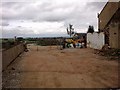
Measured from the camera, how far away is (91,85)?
45.2 feet

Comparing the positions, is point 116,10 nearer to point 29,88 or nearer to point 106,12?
point 106,12

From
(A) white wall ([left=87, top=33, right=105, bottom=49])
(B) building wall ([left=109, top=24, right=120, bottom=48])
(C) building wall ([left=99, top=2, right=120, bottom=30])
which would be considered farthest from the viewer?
(A) white wall ([left=87, top=33, right=105, bottom=49])

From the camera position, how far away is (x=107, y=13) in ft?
136

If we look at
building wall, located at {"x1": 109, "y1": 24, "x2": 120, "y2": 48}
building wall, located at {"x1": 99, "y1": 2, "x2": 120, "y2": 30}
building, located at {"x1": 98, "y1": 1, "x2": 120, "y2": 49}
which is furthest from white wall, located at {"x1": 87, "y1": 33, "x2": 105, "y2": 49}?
building wall, located at {"x1": 109, "y1": 24, "x2": 120, "y2": 48}

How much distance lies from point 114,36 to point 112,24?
2.28m

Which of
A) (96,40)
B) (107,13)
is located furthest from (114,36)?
(96,40)

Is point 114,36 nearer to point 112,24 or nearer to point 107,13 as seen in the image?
point 112,24

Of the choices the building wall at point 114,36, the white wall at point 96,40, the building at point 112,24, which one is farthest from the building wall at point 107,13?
the building wall at point 114,36

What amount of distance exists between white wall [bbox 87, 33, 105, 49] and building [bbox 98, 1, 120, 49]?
1330 mm

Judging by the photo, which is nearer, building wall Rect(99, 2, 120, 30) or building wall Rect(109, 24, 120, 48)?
building wall Rect(109, 24, 120, 48)

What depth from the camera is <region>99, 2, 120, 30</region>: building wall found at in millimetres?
37469

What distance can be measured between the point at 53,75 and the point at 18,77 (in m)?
2.27

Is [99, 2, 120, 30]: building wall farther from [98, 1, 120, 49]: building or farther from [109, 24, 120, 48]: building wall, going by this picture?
[109, 24, 120, 48]: building wall

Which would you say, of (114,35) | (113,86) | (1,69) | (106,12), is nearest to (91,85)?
(113,86)
